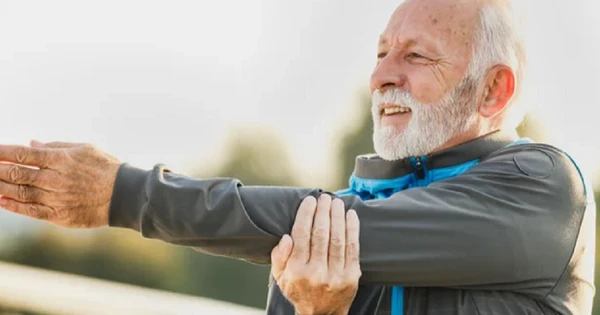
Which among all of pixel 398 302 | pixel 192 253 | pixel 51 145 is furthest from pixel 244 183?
pixel 51 145

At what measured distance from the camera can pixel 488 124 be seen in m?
2.51

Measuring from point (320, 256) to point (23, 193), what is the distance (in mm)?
626

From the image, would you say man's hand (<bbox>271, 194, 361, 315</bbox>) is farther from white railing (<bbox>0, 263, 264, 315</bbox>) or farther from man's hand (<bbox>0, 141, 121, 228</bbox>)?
white railing (<bbox>0, 263, 264, 315</bbox>)

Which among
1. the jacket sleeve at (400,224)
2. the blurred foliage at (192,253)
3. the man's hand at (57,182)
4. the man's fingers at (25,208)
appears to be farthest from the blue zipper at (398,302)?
the blurred foliage at (192,253)

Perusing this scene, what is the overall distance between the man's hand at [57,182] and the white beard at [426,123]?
0.67 m

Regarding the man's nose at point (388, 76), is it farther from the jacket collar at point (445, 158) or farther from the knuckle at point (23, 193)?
the knuckle at point (23, 193)

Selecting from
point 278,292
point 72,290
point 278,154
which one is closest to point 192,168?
point 278,154

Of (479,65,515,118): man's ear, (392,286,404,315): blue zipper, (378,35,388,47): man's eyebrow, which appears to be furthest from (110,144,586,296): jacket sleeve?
(378,35,388,47): man's eyebrow

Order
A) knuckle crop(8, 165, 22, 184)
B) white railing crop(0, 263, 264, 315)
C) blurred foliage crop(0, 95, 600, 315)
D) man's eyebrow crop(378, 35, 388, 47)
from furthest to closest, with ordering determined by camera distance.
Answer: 1. blurred foliage crop(0, 95, 600, 315)
2. white railing crop(0, 263, 264, 315)
3. man's eyebrow crop(378, 35, 388, 47)
4. knuckle crop(8, 165, 22, 184)

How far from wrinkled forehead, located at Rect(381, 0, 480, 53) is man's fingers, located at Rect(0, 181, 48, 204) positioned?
0.93 metres

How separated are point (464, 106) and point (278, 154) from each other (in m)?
34.9

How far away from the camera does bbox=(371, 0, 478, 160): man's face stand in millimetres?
2443

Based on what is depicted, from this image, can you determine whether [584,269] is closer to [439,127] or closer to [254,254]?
[439,127]

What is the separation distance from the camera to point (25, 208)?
7.00 ft
